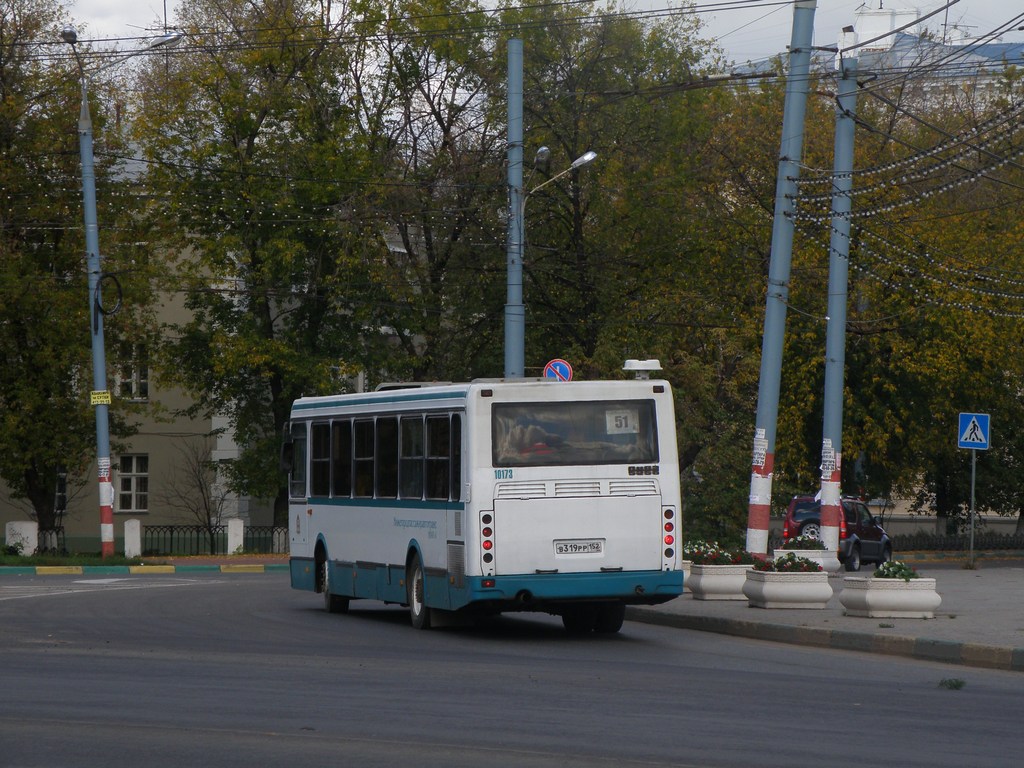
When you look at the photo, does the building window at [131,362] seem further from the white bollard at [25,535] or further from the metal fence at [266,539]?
the white bollard at [25,535]

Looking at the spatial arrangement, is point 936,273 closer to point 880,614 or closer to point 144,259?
point 144,259

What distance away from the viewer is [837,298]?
26828 millimetres

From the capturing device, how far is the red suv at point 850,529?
37.8 metres

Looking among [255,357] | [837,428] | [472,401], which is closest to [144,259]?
[255,357]

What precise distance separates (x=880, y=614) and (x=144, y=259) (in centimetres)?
3074

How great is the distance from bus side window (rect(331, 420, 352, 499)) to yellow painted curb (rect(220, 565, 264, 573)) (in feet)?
50.4

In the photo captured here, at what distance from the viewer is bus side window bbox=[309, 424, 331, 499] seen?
2181 centimetres

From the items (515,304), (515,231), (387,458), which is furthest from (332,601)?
(515,231)

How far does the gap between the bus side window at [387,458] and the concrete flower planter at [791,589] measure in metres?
4.65

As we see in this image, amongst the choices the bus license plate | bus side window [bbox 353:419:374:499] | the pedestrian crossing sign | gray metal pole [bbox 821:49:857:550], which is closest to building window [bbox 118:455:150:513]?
the pedestrian crossing sign

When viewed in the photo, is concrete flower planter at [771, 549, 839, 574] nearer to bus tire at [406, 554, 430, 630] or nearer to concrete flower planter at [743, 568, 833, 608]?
concrete flower planter at [743, 568, 833, 608]

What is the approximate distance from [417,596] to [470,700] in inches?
287

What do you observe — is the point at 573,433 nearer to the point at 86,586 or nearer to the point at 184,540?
the point at 86,586

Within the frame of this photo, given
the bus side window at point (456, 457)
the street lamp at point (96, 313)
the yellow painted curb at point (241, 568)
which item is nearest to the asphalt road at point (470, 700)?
the bus side window at point (456, 457)
